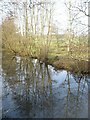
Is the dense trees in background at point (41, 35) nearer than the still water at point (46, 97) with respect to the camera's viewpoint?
No

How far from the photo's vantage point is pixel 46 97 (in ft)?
40.0

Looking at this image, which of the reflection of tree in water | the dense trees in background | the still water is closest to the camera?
the still water

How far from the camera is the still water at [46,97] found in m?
9.83

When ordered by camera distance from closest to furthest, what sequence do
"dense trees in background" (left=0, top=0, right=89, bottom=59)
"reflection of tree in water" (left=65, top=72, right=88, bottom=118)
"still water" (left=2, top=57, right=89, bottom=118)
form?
"still water" (left=2, top=57, right=89, bottom=118), "reflection of tree in water" (left=65, top=72, right=88, bottom=118), "dense trees in background" (left=0, top=0, right=89, bottom=59)

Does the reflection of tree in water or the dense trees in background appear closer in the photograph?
the reflection of tree in water

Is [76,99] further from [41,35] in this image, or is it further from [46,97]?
[41,35]

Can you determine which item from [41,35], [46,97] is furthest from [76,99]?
[41,35]

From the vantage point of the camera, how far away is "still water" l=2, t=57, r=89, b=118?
9.83 m

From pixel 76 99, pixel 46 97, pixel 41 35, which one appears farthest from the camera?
pixel 41 35

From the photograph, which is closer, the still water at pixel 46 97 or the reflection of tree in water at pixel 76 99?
the still water at pixel 46 97

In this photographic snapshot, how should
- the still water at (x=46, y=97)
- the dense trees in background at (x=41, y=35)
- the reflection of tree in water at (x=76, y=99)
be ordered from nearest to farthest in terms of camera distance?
the still water at (x=46, y=97), the reflection of tree in water at (x=76, y=99), the dense trees in background at (x=41, y=35)

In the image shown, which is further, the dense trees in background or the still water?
the dense trees in background

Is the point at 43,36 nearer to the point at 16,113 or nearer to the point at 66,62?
the point at 66,62

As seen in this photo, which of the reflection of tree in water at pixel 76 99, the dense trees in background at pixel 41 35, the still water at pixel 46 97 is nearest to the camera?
the still water at pixel 46 97
